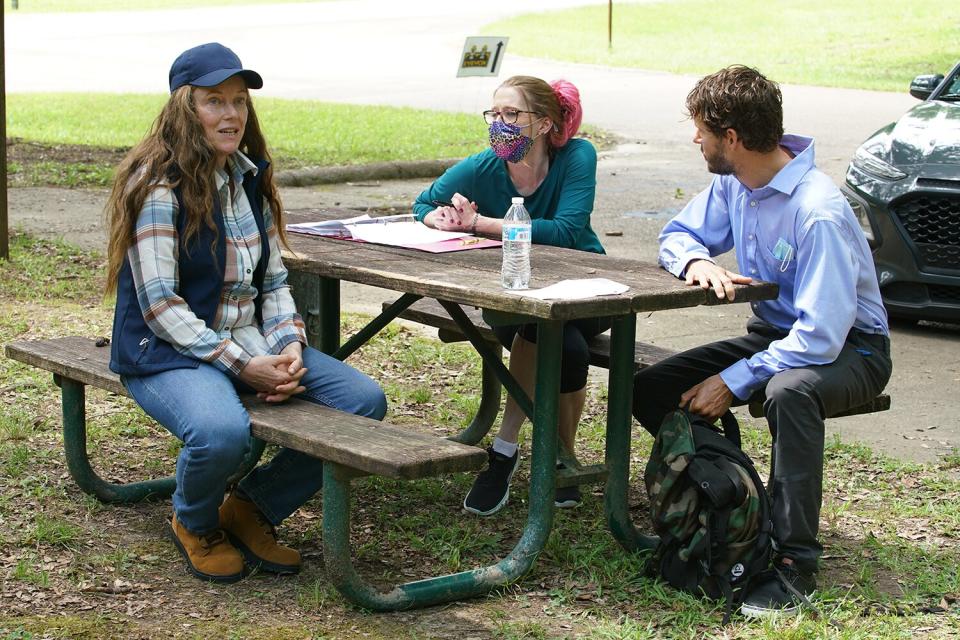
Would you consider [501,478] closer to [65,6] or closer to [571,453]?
[571,453]

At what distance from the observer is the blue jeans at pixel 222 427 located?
3832mm

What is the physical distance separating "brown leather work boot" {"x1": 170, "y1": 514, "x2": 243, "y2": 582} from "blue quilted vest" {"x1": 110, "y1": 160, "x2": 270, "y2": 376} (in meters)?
0.47

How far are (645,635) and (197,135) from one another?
1893mm

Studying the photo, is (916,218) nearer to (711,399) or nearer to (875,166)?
(875,166)

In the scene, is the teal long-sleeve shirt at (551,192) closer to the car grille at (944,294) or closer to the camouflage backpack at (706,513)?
the camouflage backpack at (706,513)

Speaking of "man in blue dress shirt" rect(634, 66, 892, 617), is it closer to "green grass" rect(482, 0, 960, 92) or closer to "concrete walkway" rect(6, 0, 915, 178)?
"concrete walkway" rect(6, 0, 915, 178)

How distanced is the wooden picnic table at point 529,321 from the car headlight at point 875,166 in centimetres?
341

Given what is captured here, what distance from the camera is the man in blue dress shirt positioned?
154 inches

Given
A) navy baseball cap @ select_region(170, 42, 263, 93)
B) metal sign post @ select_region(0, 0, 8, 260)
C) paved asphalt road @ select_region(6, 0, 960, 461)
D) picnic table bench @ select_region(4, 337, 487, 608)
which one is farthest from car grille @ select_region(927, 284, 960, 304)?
metal sign post @ select_region(0, 0, 8, 260)

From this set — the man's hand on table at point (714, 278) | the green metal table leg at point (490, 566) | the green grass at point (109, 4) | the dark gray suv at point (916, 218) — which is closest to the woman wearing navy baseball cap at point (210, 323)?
the green metal table leg at point (490, 566)

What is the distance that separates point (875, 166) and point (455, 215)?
3597mm

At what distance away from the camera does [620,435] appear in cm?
426

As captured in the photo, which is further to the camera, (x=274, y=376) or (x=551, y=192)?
(x=551, y=192)

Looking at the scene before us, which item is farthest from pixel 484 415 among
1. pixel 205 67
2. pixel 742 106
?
pixel 205 67
